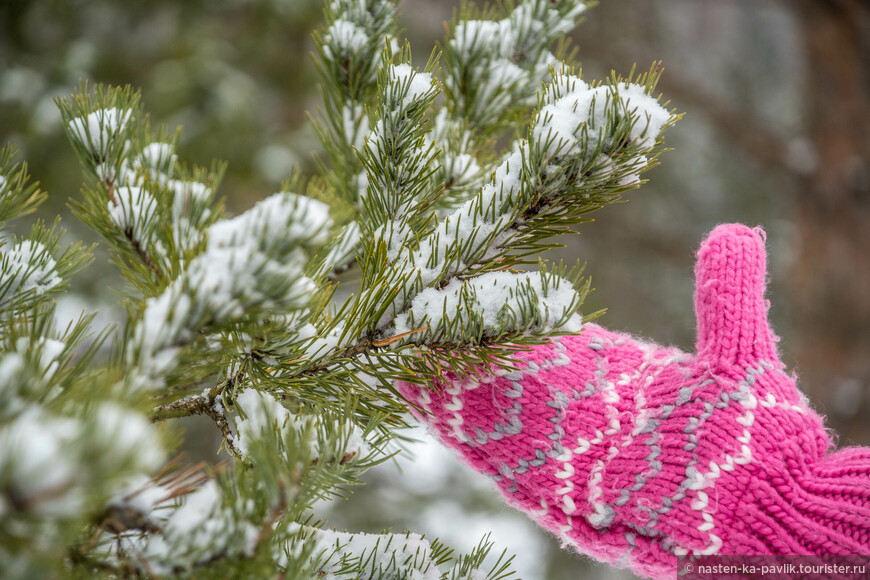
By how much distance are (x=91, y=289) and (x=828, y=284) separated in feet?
8.70

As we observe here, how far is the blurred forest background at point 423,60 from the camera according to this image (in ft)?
6.09

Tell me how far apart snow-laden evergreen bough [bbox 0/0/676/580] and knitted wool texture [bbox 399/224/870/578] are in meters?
0.10

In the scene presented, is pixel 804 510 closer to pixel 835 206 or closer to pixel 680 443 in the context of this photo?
pixel 680 443

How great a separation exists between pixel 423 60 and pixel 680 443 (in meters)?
2.63

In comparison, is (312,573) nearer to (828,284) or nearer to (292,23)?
(828,284)

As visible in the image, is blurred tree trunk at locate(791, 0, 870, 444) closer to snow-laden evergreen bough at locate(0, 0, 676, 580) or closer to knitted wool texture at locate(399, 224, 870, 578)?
knitted wool texture at locate(399, 224, 870, 578)

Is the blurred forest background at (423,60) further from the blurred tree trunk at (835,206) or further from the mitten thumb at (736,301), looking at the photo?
the mitten thumb at (736,301)

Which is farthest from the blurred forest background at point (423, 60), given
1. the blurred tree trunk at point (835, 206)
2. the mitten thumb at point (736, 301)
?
the mitten thumb at point (736, 301)

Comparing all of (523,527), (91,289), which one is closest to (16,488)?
(91,289)

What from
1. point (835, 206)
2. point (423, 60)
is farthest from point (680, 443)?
point (423, 60)

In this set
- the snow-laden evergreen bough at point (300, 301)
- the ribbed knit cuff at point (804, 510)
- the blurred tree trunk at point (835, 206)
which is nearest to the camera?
the snow-laden evergreen bough at point (300, 301)

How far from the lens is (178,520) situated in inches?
12.2

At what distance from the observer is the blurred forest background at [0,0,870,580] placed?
6.09ft

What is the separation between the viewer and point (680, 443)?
54cm
